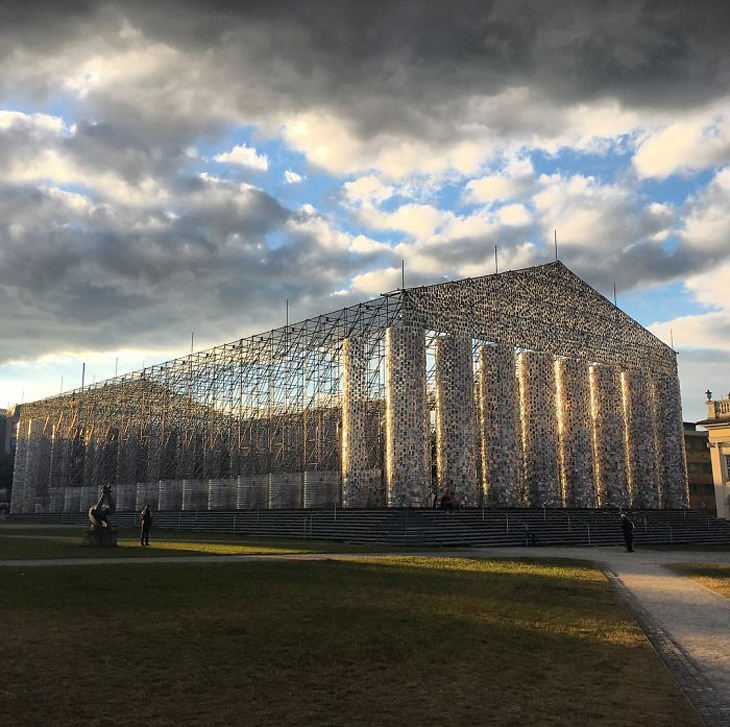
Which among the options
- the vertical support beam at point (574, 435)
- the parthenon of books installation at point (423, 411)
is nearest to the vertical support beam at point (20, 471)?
the parthenon of books installation at point (423, 411)

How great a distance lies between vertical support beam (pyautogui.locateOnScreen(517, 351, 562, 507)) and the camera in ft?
135

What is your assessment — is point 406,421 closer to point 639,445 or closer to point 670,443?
point 639,445

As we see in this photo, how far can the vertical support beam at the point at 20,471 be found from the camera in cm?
6656

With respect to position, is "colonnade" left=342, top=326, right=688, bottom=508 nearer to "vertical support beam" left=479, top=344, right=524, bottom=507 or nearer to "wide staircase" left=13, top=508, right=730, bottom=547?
"vertical support beam" left=479, top=344, right=524, bottom=507

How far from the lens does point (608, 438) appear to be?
153ft

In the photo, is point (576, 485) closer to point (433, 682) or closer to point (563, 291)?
point (563, 291)

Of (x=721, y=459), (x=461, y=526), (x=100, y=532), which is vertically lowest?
(x=461, y=526)

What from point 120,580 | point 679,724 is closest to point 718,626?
point 679,724

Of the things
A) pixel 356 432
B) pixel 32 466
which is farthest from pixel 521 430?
pixel 32 466

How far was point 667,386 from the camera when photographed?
170 feet

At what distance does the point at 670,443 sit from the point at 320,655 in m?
48.0

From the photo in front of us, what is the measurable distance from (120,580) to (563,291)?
3655 cm

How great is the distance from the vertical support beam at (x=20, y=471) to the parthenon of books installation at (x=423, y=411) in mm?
10495

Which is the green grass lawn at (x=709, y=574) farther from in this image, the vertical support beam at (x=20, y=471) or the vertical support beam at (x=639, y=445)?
the vertical support beam at (x=20, y=471)
